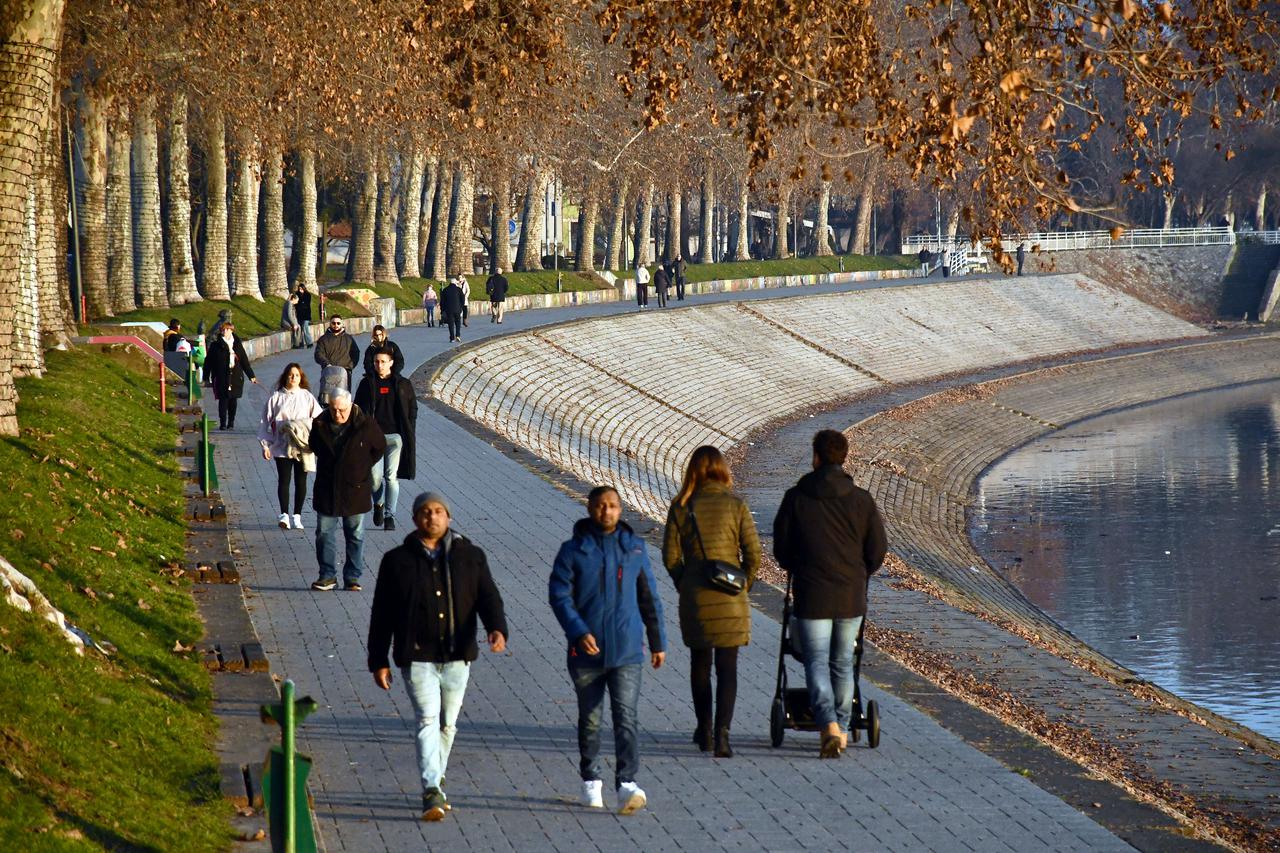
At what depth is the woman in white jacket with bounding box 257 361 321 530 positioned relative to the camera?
15.0 metres

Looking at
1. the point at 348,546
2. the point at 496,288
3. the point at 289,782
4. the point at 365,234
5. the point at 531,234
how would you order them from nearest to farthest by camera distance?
the point at 289,782 < the point at 348,546 < the point at 496,288 < the point at 365,234 < the point at 531,234

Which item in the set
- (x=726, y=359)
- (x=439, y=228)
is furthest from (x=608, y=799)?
(x=439, y=228)

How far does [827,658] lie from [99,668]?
3.87 m

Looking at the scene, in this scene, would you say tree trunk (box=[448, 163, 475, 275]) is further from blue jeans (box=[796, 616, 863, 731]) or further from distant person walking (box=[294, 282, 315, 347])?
blue jeans (box=[796, 616, 863, 731])

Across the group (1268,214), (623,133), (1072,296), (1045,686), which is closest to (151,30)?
(1045,686)

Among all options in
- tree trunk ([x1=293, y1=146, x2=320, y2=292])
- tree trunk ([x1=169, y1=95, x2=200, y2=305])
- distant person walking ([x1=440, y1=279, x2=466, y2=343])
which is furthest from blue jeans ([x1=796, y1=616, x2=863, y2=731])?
tree trunk ([x1=293, y1=146, x2=320, y2=292])

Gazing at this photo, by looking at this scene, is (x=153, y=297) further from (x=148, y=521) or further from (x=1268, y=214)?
(x=1268, y=214)

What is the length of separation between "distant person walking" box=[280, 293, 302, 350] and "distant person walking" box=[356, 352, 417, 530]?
1941 cm

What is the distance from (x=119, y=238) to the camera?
3334 cm

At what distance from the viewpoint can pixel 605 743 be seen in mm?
9156

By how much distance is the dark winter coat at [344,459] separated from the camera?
12773 millimetres

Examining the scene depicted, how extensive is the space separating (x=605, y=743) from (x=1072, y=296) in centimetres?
5879

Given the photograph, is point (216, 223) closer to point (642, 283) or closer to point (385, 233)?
point (385, 233)

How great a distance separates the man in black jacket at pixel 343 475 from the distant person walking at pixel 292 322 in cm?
2196
